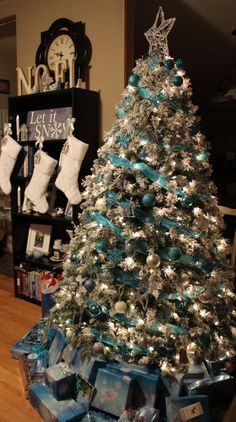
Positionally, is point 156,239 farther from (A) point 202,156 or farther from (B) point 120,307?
(A) point 202,156

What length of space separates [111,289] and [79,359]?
38 centimetres

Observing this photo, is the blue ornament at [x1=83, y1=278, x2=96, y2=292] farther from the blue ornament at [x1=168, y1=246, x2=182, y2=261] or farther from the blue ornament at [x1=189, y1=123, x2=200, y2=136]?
the blue ornament at [x1=189, y1=123, x2=200, y2=136]

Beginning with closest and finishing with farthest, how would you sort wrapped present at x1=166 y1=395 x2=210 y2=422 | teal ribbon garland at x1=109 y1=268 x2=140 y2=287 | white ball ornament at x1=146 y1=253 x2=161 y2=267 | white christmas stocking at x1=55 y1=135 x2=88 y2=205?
1. wrapped present at x1=166 y1=395 x2=210 y2=422
2. white ball ornament at x1=146 y1=253 x2=161 y2=267
3. teal ribbon garland at x1=109 y1=268 x2=140 y2=287
4. white christmas stocking at x1=55 y1=135 x2=88 y2=205

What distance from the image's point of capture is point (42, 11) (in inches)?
117

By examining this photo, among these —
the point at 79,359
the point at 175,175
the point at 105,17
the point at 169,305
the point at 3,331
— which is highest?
the point at 105,17

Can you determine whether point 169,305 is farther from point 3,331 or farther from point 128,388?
point 3,331

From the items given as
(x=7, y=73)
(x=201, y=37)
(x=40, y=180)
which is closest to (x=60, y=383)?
(x=40, y=180)

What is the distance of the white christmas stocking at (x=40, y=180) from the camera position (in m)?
2.66

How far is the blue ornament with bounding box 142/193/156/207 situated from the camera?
164 cm

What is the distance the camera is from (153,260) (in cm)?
162

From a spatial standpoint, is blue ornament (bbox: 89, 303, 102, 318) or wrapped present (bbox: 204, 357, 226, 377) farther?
blue ornament (bbox: 89, 303, 102, 318)

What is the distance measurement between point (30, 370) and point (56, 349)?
0.19m

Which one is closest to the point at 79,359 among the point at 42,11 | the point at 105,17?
the point at 105,17

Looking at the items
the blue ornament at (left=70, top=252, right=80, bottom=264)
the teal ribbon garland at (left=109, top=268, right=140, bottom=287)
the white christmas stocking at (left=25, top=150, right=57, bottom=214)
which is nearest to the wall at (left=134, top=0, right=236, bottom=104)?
the white christmas stocking at (left=25, top=150, right=57, bottom=214)
